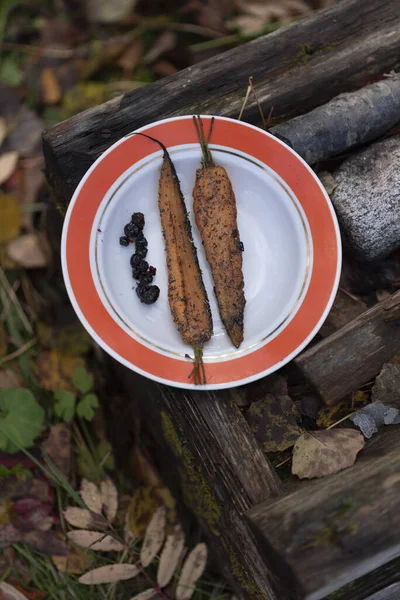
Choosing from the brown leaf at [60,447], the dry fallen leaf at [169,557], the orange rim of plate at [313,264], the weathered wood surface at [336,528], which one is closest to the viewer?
the weathered wood surface at [336,528]

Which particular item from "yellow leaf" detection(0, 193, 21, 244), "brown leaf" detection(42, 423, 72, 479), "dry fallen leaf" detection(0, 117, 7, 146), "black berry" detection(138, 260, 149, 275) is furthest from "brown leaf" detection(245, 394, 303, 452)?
"dry fallen leaf" detection(0, 117, 7, 146)

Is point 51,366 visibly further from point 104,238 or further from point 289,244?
point 289,244

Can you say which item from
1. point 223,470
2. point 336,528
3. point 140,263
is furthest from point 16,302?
point 336,528

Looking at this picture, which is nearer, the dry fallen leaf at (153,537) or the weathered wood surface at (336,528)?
the weathered wood surface at (336,528)

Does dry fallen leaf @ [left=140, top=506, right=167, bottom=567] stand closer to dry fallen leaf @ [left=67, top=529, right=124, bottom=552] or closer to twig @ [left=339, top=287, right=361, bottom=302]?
dry fallen leaf @ [left=67, top=529, right=124, bottom=552]

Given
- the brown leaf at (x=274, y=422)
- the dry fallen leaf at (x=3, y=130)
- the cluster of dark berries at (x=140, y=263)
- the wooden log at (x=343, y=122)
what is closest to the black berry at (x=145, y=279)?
the cluster of dark berries at (x=140, y=263)

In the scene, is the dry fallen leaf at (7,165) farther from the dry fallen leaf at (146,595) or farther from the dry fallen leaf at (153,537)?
the dry fallen leaf at (146,595)

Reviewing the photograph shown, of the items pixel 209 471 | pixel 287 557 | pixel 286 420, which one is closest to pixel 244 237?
pixel 286 420

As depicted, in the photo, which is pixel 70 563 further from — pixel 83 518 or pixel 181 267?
pixel 181 267
